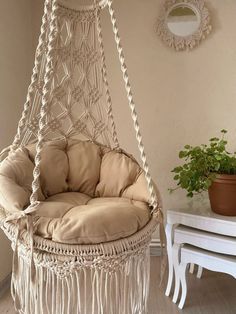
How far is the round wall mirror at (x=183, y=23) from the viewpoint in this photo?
6.51 feet

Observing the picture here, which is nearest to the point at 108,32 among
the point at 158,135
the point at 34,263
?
the point at 158,135

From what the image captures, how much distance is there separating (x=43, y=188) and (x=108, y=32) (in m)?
1.24

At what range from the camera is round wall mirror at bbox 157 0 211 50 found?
199cm

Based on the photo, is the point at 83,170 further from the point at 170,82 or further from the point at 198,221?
the point at 170,82

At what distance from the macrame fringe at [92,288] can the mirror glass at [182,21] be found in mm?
1489

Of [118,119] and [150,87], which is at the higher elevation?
[150,87]

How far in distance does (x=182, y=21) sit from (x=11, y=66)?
1.14 m

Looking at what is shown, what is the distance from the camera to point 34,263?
104 centimetres

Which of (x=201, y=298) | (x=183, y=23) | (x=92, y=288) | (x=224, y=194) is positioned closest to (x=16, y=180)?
(x=92, y=288)

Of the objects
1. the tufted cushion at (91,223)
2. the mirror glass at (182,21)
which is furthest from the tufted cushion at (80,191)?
the mirror glass at (182,21)

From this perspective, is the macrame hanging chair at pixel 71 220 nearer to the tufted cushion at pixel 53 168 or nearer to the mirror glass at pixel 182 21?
the tufted cushion at pixel 53 168

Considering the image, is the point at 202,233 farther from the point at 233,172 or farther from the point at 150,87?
the point at 150,87

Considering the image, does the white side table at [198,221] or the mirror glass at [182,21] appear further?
the mirror glass at [182,21]

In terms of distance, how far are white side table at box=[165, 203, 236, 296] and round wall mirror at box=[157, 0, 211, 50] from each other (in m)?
1.09
